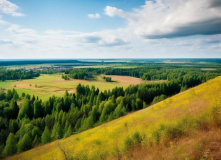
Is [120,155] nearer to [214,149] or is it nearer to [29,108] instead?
[214,149]

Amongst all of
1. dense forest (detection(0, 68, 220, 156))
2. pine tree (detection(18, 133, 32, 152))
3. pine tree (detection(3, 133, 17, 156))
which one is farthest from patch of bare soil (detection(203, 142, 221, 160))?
pine tree (detection(3, 133, 17, 156))

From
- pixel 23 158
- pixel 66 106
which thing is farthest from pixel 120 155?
pixel 66 106

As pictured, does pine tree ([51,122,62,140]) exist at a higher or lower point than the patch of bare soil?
lower

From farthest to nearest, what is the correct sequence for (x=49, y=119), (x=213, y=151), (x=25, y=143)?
(x=49, y=119) → (x=25, y=143) → (x=213, y=151)

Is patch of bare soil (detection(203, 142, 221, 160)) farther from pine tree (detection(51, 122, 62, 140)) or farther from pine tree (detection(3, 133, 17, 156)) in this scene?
pine tree (detection(3, 133, 17, 156))

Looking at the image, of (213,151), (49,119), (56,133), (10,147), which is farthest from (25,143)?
(213,151)

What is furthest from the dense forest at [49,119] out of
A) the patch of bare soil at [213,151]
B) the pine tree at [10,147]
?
the patch of bare soil at [213,151]

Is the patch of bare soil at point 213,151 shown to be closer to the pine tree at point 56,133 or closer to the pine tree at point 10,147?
the pine tree at point 56,133

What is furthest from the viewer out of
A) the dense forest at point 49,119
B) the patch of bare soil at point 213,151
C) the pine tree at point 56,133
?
the pine tree at point 56,133

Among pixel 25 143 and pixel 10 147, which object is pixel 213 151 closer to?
pixel 25 143

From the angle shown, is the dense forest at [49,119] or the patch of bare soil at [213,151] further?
the dense forest at [49,119]

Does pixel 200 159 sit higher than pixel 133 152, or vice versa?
pixel 200 159
